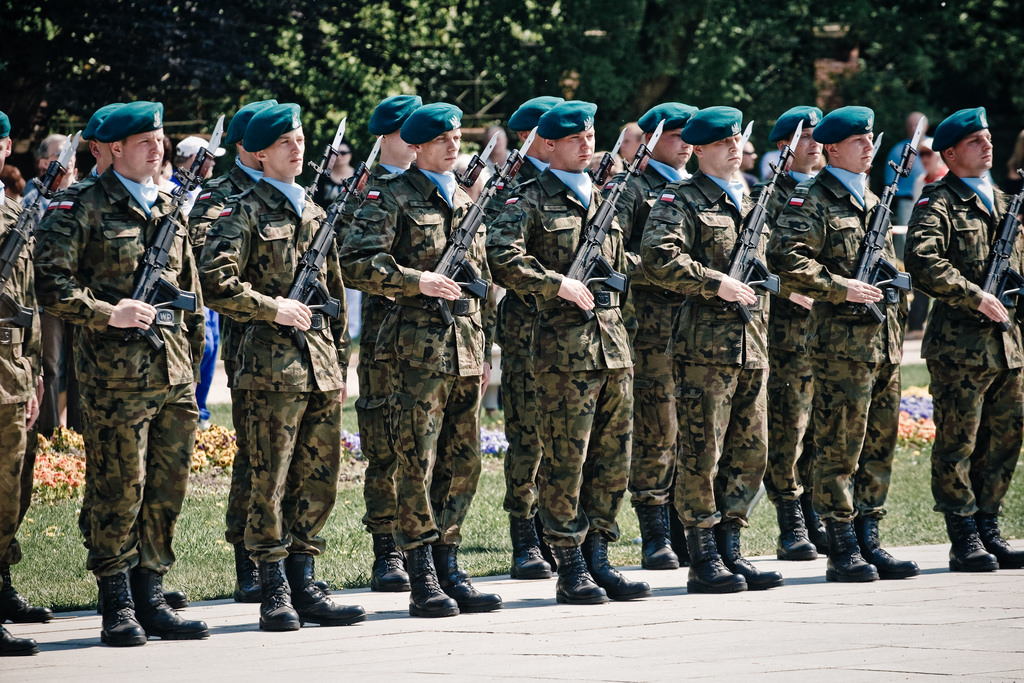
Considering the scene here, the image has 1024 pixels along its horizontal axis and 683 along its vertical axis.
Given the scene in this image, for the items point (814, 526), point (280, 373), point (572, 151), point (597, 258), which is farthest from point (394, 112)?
point (814, 526)

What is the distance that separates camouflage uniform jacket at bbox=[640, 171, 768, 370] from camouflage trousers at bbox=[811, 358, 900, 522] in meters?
0.56

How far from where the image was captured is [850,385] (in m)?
8.42

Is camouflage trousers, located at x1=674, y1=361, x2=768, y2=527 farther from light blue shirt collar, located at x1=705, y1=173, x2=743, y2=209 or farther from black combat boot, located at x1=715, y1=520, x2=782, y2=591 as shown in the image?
light blue shirt collar, located at x1=705, y1=173, x2=743, y2=209

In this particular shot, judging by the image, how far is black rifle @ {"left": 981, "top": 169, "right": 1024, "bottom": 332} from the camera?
28.8 ft

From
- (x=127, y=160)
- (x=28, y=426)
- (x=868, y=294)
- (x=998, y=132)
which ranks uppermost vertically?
(x=998, y=132)

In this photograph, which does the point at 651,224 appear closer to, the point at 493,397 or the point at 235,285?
the point at 235,285

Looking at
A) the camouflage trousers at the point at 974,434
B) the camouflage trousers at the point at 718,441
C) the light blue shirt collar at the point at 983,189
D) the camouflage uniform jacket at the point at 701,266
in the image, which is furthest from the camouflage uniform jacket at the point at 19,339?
the light blue shirt collar at the point at 983,189

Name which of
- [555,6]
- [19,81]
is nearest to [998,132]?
[555,6]

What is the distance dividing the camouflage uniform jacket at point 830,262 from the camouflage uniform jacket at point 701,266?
0.21 meters

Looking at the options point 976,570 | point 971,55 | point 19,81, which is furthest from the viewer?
point 971,55

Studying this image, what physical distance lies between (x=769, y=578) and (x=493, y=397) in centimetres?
670

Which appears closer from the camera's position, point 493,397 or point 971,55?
point 493,397

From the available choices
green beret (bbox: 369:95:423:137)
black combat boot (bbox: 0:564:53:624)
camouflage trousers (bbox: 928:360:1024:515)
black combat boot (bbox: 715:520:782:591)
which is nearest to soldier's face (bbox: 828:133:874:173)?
camouflage trousers (bbox: 928:360:1024:515)

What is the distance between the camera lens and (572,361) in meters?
7.70
